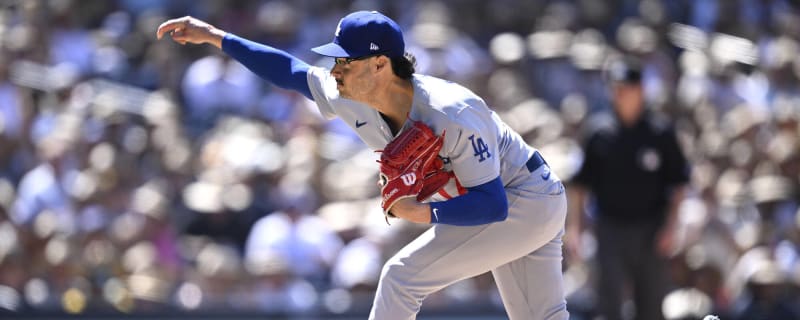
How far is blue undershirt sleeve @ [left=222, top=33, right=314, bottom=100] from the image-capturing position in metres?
4.79

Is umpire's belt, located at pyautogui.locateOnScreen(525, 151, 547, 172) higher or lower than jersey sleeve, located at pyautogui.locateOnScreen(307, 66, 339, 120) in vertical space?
lower

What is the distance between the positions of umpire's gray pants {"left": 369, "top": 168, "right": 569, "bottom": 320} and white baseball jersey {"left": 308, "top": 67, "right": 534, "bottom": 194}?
0.44ft

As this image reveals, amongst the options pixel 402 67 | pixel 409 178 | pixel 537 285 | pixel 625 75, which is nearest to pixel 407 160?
pixel 409 178

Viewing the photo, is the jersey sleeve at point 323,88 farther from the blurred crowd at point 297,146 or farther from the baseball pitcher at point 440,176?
the blurred crowd at point 297,146

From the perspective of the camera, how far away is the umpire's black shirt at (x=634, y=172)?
24.1ft

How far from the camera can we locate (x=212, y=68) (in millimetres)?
10195

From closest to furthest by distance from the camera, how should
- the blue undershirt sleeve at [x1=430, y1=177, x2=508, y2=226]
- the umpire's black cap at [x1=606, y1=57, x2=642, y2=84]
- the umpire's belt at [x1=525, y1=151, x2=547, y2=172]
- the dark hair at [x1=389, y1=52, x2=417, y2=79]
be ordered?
the blue undershirt sleeve at [x1=430, y1=177, x2=508, y2=226]
the dark hair at [x1=389, y1=52, x2=417, y2=79]
the umpire's belt at [x1=525, y1=151, x2=547, y2=172]
the umpire's black cap at [x1=606, y1=57, x2=642, y2=84]

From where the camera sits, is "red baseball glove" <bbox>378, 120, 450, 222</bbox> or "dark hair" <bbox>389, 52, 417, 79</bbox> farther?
"dark hair" <bbox>389, 52, 417, 79</bbox>

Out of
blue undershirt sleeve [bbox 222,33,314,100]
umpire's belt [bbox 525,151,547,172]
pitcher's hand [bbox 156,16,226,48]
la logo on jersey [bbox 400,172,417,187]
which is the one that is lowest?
umpire's belt [bbox 525,151,547,172]

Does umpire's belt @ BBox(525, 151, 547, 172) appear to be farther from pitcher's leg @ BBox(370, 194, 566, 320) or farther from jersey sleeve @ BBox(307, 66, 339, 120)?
jersey sleeve @ BBox(307, 66, 339, 120)

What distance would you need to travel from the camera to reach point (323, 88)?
469 centimetres

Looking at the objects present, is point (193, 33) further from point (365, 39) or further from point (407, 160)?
point (407, 160)

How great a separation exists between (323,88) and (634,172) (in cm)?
314

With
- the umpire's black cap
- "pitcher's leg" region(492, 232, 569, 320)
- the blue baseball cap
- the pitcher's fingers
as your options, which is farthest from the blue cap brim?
the umpire's black cap
